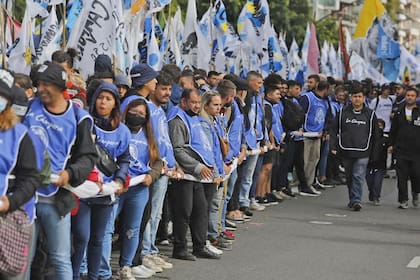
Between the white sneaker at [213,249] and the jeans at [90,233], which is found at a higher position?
the jeans at [90,233]

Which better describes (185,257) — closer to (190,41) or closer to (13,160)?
(13,160)

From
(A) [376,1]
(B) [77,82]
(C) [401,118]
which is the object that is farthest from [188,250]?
(A) [376,1]

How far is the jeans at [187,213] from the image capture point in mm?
9703

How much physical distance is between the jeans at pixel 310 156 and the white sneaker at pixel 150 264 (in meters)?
7.86

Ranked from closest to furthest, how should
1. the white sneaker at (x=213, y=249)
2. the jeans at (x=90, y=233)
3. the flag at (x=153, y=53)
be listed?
the jeans at (x=90, y=233)
the white sneaker at (x=213, y=249)
the flag at (x=153, y=53)

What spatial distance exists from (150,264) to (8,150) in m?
3.84

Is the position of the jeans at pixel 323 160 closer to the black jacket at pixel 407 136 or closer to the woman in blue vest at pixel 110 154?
the black jacket at pixel 407 136

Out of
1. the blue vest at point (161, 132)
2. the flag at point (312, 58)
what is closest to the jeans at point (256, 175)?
the blue vest at point (161, 132)

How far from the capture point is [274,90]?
14812 mm

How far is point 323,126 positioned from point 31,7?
20.3 feet

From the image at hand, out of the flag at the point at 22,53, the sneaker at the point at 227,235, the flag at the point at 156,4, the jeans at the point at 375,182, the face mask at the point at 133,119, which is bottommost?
the sneaker at the point at 227,235

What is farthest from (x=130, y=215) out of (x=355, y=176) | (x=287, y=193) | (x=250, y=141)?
(x=287, y=193)

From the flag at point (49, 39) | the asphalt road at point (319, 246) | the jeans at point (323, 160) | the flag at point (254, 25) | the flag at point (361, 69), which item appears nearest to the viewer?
the asphalt road at point (319, 246)

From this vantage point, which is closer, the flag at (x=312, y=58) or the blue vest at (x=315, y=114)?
the blue vest at (x=315, y=114)
